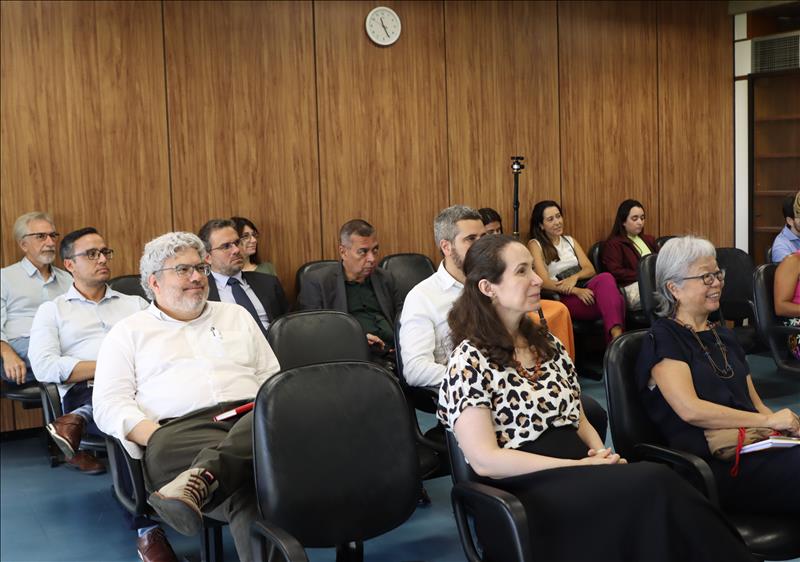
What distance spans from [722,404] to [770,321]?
6.64 feet

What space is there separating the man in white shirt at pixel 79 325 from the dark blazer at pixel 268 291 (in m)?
0.76

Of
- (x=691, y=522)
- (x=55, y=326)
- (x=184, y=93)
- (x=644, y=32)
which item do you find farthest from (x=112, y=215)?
(x=644, y=32)

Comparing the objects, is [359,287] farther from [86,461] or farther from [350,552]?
[350,552]

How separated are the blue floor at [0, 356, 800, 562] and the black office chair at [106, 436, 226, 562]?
1.82 feet

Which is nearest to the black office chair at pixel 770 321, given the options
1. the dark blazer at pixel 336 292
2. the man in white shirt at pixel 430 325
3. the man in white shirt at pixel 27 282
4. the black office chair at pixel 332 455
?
the man in white shirt at pixel 430 325

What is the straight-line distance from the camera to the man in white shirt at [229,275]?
4773mm

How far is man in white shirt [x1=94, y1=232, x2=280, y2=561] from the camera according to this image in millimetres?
2691

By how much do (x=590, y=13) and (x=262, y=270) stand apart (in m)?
3.61

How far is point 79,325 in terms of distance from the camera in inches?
166

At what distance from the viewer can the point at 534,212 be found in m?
6.91

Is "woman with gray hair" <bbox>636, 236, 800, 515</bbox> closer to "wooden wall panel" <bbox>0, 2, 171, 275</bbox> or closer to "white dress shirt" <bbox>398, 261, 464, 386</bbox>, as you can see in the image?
"white dress shirt" <bbox>398, 261, 464, 386</bbox>

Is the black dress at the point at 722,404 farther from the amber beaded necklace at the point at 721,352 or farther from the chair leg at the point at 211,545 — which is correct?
the chair leg at the point at 211,545

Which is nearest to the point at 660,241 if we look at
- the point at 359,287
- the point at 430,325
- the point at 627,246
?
the point at 627,246

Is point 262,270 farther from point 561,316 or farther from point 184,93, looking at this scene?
point 561,316
